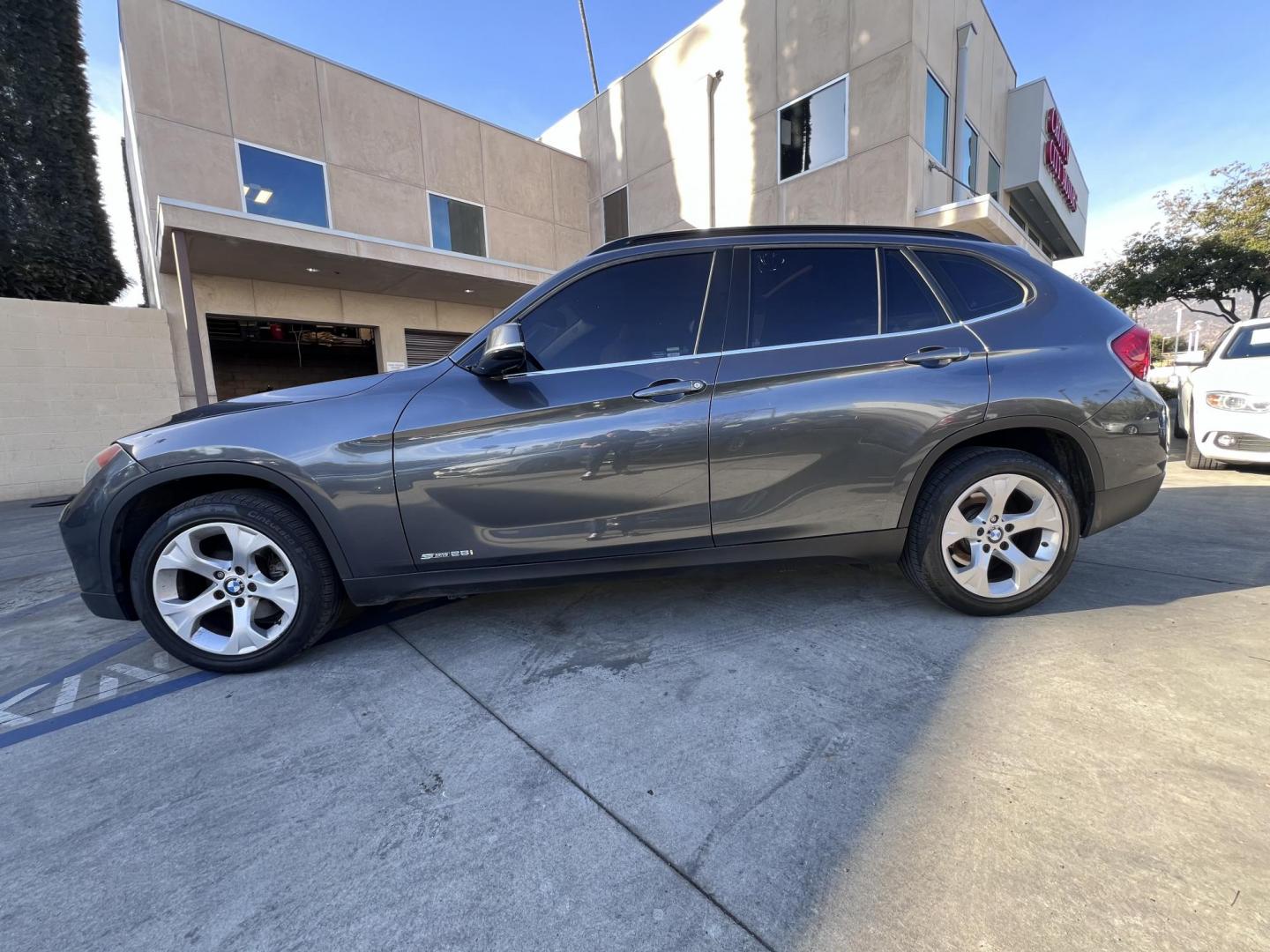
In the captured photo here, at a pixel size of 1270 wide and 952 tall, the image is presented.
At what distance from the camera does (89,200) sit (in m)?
10.0

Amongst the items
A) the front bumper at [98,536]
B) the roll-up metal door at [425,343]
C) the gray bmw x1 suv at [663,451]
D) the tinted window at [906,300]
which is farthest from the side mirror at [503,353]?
the roll-up metal door at [425,343]

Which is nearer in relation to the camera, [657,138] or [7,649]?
[7,649]

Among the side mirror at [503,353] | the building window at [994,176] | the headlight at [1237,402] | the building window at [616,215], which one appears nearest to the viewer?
the side mirror at [503,353]

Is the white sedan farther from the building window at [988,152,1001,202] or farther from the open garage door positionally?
the open garage door

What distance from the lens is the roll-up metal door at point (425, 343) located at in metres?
11.4

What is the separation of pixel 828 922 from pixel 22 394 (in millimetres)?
11508

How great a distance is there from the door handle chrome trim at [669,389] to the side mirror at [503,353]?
1.61 ft

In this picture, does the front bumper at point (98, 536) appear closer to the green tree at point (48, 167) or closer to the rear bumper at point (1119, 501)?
the rear bumper at point (1119, 501)

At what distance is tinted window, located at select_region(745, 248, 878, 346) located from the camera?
2.43 m

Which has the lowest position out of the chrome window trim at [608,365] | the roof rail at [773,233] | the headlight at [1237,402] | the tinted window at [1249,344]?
the headlight at [1237,402]

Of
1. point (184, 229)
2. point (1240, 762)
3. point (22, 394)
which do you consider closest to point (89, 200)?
point (22, 394)

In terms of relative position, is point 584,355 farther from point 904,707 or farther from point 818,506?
point 904,707

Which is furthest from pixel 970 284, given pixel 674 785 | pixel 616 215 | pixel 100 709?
pixel 616 215

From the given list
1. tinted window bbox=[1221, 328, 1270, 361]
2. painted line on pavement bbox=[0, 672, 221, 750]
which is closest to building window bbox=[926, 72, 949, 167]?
tinted window bbox=[1221, 328, 1270, 361]
